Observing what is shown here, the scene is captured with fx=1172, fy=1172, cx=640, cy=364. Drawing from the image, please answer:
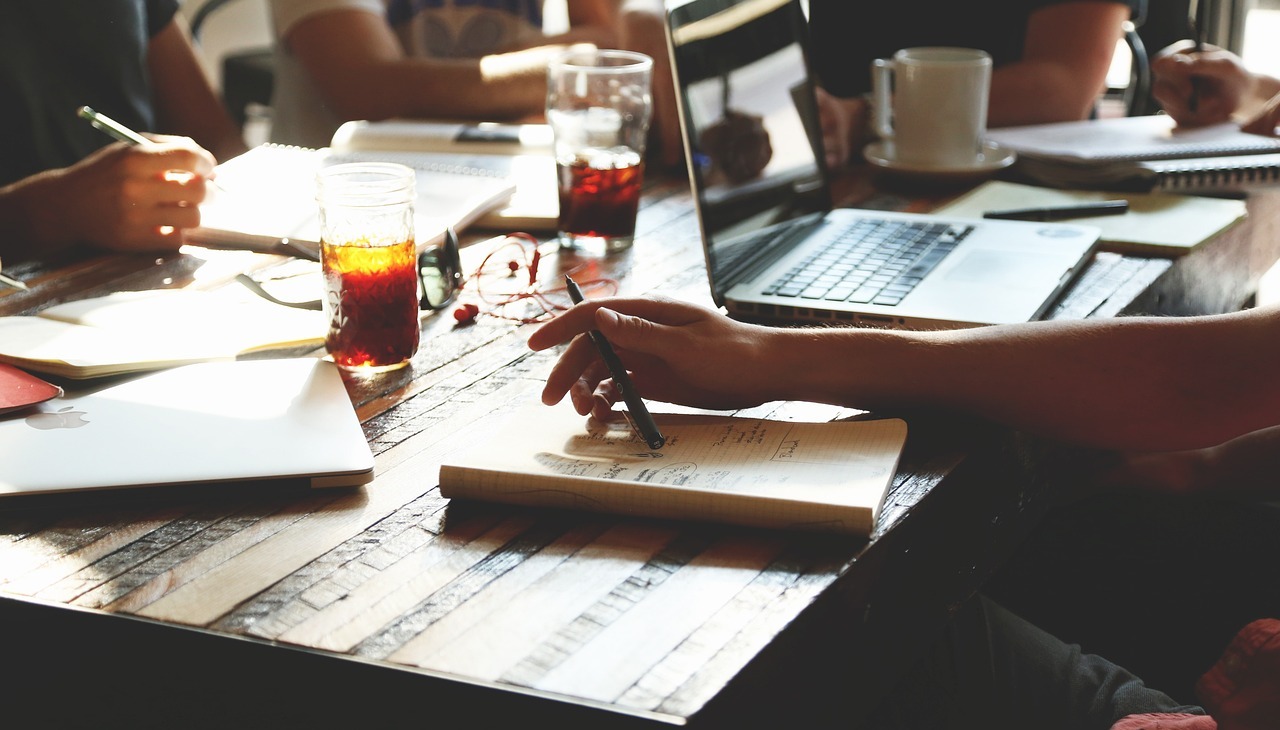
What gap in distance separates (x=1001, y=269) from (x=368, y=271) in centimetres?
65

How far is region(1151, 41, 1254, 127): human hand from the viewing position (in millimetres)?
1796

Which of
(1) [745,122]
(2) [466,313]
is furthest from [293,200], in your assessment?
(1) [745,122]

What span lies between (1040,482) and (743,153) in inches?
19.3

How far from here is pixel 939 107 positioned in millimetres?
1611

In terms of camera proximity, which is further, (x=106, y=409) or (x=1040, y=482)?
(x=1040, y=482)

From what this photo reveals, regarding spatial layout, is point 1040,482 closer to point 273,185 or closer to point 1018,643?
point 1018,643

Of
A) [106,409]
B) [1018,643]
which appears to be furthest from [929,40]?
[106,409]

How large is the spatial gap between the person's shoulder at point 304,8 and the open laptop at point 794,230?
3.63ft

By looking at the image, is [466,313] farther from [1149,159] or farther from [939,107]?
[1149,159]

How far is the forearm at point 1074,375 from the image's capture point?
900mm

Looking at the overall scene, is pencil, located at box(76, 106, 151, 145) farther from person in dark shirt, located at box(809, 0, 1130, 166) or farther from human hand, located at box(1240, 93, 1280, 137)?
human hand, located at box(1240, 93, 1280, 137)

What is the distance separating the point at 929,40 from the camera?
2.30m

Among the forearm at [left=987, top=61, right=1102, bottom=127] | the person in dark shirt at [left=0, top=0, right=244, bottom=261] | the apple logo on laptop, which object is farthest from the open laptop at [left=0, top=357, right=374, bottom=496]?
the forearm at [left=987, top=61, right=1102, bottom=127]

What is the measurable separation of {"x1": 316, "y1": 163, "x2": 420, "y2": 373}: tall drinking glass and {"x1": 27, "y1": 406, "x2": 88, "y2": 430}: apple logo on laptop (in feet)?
0.71
